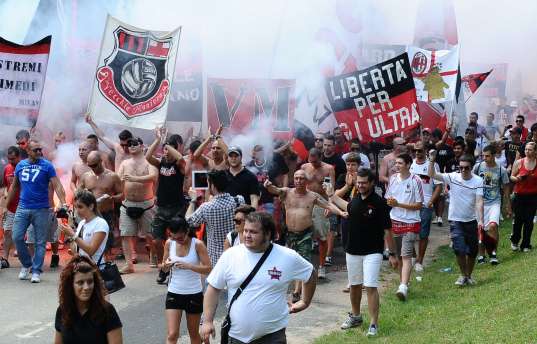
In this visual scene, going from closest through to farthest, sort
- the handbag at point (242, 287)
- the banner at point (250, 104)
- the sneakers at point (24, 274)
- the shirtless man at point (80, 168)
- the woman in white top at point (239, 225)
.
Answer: the handbag at point (242, 287) → the woman in white top at point (239, 225) → the sneakers at point (24, 274) → the shirtless man at point (80, 168) → the banner at point (250, 104)

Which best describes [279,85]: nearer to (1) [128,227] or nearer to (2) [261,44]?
(2) [261,44]

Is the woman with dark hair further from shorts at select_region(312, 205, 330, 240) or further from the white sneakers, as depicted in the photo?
shorts at select_region(312, 205, 330, 240)

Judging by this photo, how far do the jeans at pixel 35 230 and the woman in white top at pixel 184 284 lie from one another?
3677 mm

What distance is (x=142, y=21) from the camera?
1473 cm

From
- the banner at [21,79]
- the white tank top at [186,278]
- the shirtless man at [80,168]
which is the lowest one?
the white tank top at [186,278]

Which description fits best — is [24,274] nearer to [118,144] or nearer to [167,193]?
[167,193]

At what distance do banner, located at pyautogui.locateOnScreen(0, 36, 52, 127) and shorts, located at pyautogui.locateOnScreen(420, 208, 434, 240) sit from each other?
198 inches

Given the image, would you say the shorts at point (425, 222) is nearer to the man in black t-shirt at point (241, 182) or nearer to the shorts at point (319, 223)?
the shorts at point (319, 223)

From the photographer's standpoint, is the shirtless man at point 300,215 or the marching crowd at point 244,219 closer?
the marching crowd at point 244,219

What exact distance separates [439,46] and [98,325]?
15.0m

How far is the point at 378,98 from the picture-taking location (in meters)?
12.1

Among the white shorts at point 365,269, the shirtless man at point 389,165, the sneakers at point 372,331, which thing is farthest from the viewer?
the shirtless man at point 389,165

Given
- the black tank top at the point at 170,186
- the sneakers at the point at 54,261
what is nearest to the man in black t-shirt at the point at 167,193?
the black tank top at the point at 170,186

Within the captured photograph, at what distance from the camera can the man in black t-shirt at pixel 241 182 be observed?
913cm
